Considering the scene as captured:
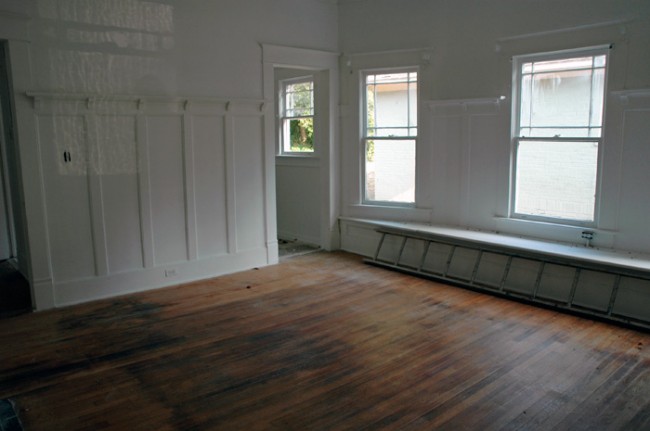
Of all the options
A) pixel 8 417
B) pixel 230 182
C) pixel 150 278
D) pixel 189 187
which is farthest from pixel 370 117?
pixel 8 417

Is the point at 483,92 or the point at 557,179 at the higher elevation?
the point at 483,92

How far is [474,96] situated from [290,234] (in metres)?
3.36

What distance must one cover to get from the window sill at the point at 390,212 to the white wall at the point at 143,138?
4.05 feet

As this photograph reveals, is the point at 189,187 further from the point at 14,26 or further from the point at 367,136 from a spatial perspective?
the point at 367,136

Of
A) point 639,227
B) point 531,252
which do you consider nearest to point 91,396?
point 531,252

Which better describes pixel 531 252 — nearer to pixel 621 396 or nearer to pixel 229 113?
pixel 621 396

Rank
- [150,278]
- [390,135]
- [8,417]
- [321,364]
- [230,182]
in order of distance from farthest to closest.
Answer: [390,135] → [230,182] → [150,278] → [321,364] → [8,417]

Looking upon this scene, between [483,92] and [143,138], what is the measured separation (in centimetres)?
357

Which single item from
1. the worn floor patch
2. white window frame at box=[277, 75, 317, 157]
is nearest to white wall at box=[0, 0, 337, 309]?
white window frame at box=[277, 75, 317, 157]

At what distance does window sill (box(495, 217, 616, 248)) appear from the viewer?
4820 mm

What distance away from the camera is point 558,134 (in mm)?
5098

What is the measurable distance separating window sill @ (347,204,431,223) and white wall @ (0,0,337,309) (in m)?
1.24

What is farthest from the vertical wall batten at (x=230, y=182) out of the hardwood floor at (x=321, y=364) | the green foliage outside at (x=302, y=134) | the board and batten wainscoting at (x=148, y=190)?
the green foliage outside at (x=302, y=134)

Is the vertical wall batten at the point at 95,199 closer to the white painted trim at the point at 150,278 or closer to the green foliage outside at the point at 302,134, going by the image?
the white painted trim at the point at 150,278
